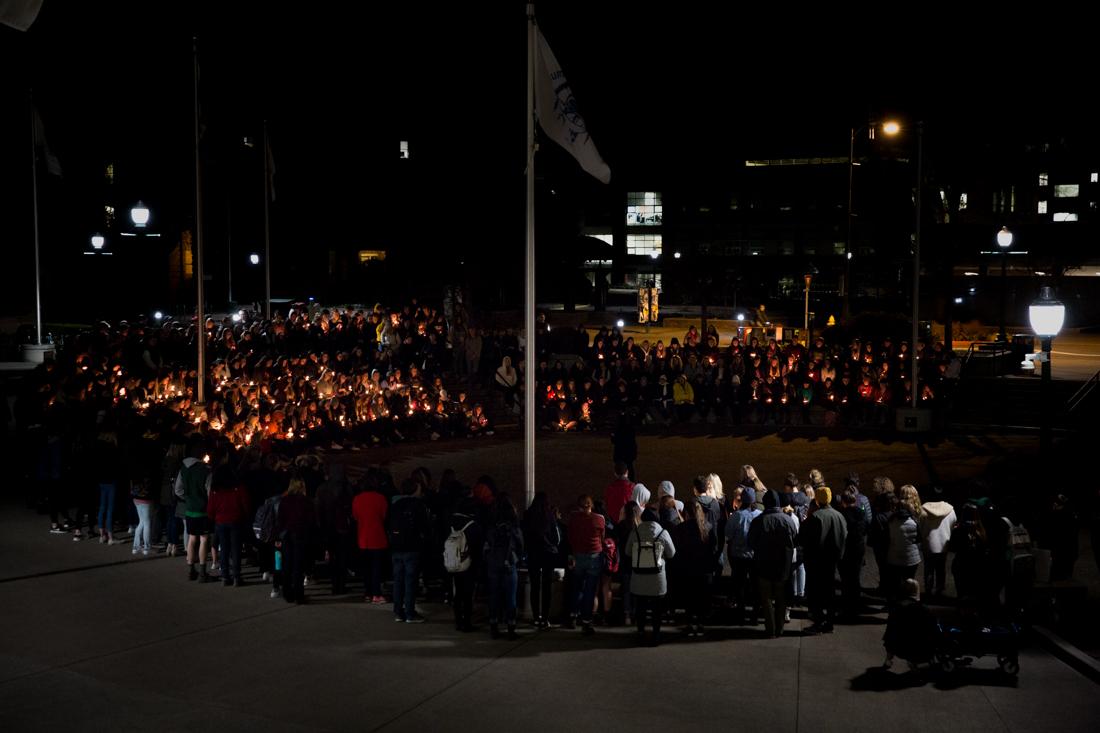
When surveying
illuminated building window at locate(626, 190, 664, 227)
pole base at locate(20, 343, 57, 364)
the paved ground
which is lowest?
the paved ground

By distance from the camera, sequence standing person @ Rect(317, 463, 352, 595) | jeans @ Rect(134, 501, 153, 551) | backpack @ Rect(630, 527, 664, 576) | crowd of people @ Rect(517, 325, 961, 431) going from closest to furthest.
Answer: backpack @ Rect(630, 527, 664, 576) → standing person @ Rect(317, 463, 352, 595) → jeans @ Rect(134, 501, 153, 551) → crowd of people @ Rect(517, 325, 961, 431)

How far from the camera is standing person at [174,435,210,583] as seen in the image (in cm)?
1323

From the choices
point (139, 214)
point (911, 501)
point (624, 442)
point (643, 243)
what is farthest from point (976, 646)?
point (643, 243)

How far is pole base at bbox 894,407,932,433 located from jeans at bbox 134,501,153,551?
1887cm

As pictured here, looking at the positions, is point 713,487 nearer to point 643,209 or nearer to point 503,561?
point 503,561

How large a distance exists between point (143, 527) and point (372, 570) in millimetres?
4027

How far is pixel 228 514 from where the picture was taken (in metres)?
12.9

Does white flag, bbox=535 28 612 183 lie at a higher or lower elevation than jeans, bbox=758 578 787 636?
higher

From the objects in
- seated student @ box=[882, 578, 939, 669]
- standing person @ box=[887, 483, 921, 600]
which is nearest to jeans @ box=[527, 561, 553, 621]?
seated student @ box=[882, 578, 939, 669]

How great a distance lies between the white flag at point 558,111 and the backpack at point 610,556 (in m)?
4.61

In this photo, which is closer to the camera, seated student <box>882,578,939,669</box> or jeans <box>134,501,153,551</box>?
seated student <box>882,578,939,669</box>

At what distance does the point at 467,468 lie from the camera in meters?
21.7

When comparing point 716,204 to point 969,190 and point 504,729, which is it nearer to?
point 969,190

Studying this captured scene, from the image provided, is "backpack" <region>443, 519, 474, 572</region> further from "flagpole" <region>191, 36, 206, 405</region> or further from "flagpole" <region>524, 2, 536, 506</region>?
"flagpole" <region>191, 36, 206, 405</region>
